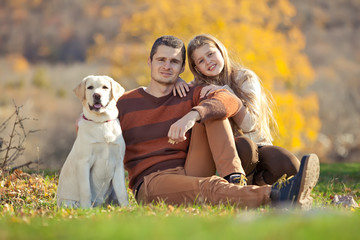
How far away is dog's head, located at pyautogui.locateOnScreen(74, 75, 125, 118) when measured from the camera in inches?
159

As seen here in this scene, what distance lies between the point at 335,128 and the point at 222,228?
1922cm

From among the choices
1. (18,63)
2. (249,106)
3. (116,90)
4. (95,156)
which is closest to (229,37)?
(249,106)

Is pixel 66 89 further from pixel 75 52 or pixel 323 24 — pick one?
pixel 323 24

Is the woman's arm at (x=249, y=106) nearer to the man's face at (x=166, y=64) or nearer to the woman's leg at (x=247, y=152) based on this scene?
the woman's leg at (x=247, y=152)

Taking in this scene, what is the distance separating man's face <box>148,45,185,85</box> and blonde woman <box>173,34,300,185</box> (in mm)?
109

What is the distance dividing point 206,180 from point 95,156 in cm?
91

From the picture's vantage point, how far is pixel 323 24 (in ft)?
123

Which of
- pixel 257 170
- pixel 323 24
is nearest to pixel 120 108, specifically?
pixel 257 170

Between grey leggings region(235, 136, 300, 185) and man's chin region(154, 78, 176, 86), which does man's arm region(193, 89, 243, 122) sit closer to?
grey leggings region(235, 136, 300, 185)

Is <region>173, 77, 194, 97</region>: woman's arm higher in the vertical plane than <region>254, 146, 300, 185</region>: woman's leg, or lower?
higher

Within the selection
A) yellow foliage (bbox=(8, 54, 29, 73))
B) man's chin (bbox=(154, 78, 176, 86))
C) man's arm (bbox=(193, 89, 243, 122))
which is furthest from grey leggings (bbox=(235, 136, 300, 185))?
yellow foliage (bbox=(8, 54, 29, 73))

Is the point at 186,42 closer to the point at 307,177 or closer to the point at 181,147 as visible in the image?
the point at 181,147

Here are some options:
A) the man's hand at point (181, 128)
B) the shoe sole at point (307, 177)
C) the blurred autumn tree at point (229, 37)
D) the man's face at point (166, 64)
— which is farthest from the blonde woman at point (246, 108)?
the blurred autumn tree at point (229, 37)

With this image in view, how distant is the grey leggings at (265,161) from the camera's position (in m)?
4.13
